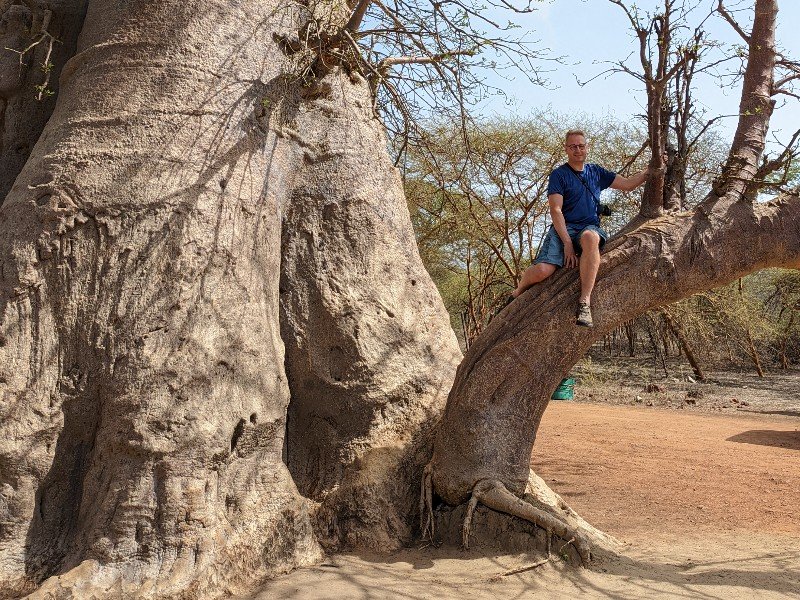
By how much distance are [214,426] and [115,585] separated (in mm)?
822

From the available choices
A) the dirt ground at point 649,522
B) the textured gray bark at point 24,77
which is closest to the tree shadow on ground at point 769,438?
the dirt ground at point 649,522

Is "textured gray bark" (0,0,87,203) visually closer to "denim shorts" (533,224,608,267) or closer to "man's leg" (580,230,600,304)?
"denim shorts" (533,224,608,267)

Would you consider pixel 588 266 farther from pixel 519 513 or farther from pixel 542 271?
pixel 519 513

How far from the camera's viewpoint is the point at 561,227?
410 centimetres

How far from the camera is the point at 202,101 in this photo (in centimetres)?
421

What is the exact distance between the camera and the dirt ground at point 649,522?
3.85m

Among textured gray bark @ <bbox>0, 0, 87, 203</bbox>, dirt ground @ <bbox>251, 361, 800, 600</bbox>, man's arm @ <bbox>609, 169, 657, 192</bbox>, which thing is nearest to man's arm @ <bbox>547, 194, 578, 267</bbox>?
man's arm @ <bbox>609, 169, 657, 192</bbox>

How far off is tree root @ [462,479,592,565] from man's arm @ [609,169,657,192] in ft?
5.97

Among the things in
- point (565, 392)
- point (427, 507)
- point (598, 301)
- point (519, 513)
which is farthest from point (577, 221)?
point (565, 392)

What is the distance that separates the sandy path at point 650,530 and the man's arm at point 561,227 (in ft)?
5.33

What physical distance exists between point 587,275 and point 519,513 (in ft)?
4.37

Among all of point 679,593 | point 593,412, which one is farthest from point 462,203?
point 679,593

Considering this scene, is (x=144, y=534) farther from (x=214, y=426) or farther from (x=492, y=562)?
(x=492, y=562)

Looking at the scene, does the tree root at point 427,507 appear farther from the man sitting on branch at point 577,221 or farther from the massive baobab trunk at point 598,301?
the man sitting on branch at point 577,221
